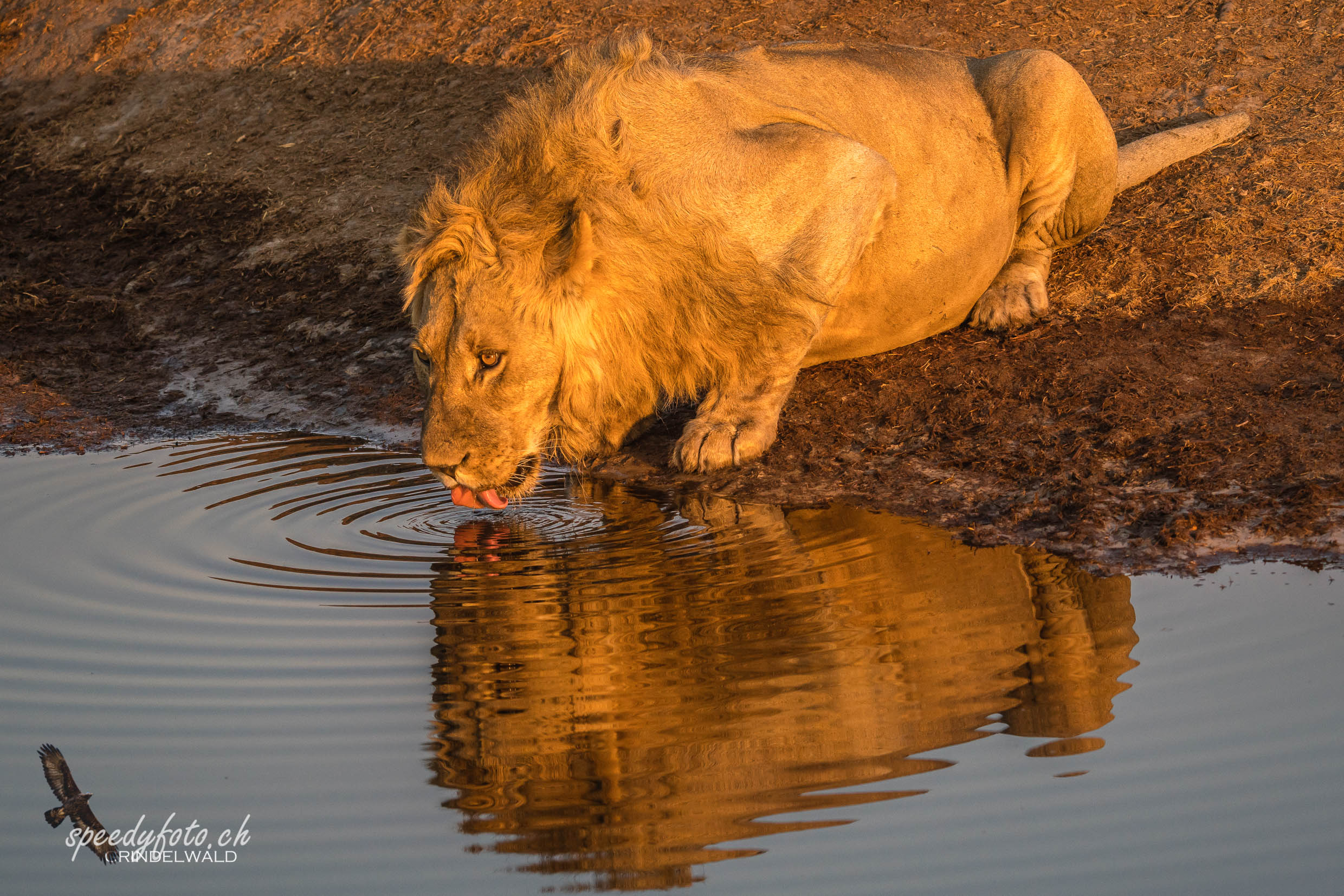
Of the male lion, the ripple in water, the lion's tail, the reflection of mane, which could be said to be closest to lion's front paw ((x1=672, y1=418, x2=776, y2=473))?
the male lion

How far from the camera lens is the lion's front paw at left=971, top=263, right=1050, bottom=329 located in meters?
6.39

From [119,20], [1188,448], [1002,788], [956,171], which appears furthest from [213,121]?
[1002,788]

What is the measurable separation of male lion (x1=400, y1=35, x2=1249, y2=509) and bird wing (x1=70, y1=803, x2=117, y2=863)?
72.0 inches

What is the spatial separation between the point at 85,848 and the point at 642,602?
173 cm

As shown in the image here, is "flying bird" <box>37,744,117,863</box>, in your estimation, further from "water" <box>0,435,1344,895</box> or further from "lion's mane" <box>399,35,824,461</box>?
"lion's mane" <box>399,35,824,461</box>

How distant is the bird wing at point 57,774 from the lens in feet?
10.7

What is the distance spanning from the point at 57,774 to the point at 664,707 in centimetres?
151

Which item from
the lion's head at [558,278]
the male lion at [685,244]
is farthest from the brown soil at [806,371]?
the lion's head at [558,278]

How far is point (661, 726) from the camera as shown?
3.40 m

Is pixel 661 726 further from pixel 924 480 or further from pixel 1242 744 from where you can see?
pixel 924 480

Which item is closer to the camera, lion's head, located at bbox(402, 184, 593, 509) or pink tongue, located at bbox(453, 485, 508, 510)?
lion's head, located at bbox(402, 184, 593, 509)

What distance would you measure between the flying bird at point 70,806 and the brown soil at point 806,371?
272 centimetres

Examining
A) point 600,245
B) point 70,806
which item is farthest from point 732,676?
point 600,245

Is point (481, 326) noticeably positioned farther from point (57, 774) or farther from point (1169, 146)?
point (1169, 146)
